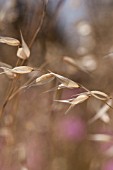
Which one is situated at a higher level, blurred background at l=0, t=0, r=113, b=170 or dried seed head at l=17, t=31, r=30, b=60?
dried seed head at l=17, t=31, r=30, b=60

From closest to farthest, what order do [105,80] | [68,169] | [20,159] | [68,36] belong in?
[20,159] < [68,169] < [105,80] < [68,36]

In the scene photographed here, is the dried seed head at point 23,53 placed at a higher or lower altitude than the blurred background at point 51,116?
higher

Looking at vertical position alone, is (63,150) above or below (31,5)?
below

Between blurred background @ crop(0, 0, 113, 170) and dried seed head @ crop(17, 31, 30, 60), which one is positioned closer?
dried seed head @ crop(17, 31, 30, 60)

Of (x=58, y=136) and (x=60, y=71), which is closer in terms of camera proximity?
(x=58, y=136)

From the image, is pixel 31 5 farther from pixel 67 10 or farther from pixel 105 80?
pixel 67 10

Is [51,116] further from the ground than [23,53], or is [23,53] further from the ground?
[23,53]

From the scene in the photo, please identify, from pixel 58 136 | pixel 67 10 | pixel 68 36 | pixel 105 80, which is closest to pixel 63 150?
pixel 58 136

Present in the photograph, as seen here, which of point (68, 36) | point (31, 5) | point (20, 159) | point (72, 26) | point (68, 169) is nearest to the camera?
point (20, 159)

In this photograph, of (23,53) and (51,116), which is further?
(51,116)

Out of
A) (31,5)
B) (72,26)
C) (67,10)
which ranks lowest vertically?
(72,26)

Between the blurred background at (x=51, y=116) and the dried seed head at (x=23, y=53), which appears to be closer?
the dried seed head at (x=23, y=53)
